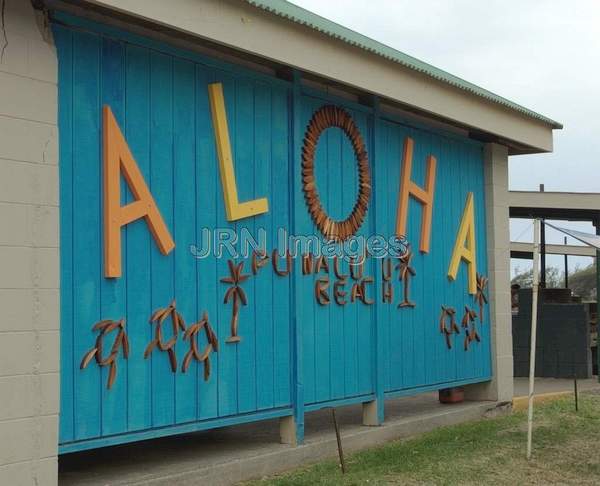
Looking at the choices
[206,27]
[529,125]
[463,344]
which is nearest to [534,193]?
[529,125]

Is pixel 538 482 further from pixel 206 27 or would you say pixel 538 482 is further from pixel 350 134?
pixel 206 27

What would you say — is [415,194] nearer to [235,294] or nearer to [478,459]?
[478,459]

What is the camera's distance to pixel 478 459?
7840mm

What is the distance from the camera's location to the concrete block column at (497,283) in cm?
1069

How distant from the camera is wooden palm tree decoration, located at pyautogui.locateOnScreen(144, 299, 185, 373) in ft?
20.4

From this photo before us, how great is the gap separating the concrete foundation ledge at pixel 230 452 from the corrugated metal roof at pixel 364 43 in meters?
3.48

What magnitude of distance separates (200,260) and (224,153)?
868 millimetres

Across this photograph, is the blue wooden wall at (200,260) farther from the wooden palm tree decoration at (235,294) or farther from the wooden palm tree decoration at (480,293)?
the wooden palm tree decoration at (480,293)

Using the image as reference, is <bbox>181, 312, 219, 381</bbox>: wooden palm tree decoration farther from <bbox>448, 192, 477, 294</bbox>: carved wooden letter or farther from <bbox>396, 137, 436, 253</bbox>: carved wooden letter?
<bbox>448, 192, 477, 294</bbox>: carved wooden letter

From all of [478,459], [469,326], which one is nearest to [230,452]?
[478,459]

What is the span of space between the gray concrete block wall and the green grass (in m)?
2.14

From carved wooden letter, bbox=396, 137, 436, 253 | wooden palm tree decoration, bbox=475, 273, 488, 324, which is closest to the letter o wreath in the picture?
carved wooden letter, bbox=396, 137, 436, 253

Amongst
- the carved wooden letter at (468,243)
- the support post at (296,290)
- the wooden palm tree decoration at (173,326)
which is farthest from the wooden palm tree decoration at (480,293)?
the wooden palm tree decoration at (173,326)

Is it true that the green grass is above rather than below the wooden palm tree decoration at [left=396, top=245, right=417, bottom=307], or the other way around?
below
